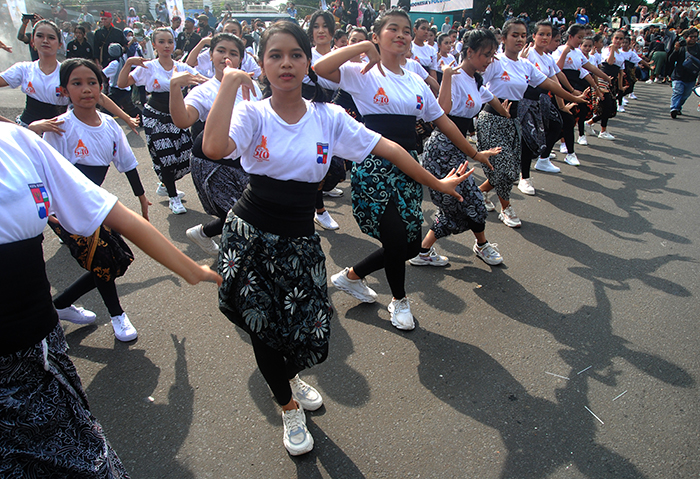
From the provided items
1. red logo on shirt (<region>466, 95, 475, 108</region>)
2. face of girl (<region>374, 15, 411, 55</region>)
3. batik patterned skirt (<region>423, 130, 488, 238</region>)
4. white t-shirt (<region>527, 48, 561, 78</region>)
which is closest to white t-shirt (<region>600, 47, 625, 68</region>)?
white t-shirt (<region>527, 48, 561, 78</region>)

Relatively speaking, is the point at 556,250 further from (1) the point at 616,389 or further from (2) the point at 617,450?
Answer: (2) the point at 617,450

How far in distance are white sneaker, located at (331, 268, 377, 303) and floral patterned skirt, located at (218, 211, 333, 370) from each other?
4.65 feet

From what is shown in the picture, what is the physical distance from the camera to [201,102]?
359 cm

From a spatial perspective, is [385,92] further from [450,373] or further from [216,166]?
[450,373]

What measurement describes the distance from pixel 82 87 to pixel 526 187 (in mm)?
5310

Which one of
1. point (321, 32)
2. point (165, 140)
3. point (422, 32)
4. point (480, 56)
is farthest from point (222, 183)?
point (422, 32)

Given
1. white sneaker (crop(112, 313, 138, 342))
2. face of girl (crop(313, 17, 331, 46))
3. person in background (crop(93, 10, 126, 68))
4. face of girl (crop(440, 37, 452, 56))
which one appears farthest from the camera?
person in background (crop(93, 10, 126, 68))

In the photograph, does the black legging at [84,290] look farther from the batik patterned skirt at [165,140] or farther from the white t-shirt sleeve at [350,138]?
the batik patterned skirt at [165,140]

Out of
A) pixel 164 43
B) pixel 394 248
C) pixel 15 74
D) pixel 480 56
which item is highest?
pixel 164 43

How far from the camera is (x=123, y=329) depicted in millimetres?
3246

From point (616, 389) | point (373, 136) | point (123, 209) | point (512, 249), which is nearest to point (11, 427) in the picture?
point (123, 209)

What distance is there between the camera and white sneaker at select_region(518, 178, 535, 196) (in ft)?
21.1

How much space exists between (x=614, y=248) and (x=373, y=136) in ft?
12.2

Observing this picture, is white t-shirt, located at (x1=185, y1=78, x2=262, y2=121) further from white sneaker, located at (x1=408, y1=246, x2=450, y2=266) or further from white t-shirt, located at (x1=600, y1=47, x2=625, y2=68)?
white t-shirt, located at (x1=600, y1=47, x2=625, y2=68)
